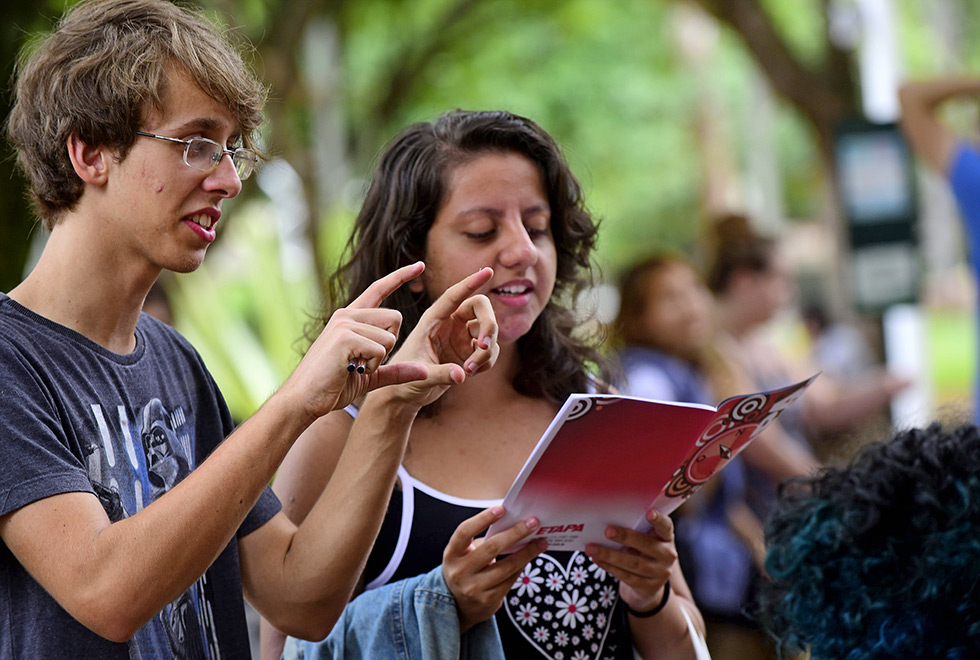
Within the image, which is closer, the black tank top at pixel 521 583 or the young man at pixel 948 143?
the black tank top at pixel 521 583

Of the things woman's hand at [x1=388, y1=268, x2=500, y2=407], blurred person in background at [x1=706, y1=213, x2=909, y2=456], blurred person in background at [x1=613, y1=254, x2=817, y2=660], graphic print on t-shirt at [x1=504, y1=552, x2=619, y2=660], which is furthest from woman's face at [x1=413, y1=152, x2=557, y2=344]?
blurred person in background at [x1=706, y1=213, x2=909, y2=456]

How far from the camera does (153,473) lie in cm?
177

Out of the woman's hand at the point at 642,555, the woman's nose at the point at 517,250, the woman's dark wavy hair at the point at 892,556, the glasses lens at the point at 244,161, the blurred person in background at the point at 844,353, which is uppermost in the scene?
the glasses lens at the point at 244,161

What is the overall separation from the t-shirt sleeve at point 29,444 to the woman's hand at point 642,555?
0.90 metres

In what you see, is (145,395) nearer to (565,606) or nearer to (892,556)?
(565,606)

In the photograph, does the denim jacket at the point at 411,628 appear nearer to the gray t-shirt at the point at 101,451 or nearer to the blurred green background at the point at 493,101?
the gray t-shirt at the point at 101,451

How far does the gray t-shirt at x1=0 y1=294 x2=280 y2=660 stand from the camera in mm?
1538

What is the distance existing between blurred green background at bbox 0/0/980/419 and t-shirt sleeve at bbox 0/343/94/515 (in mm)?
611

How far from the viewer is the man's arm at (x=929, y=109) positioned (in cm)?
424

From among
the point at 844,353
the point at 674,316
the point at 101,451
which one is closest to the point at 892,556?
the point at 101,451

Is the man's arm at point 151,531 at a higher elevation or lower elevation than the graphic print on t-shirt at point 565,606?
higher

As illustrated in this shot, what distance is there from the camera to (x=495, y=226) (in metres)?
2.17

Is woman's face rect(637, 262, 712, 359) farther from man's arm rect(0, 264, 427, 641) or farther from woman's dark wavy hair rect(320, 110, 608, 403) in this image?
man's arm rect(0, 264, 427, 641)

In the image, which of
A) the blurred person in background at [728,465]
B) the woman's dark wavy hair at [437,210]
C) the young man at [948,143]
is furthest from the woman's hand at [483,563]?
the young man at [948,143]
